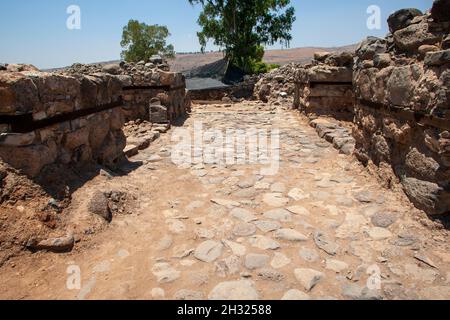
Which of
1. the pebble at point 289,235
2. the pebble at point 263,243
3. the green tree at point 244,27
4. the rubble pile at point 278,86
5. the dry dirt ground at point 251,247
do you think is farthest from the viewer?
the green tree at point 244,27

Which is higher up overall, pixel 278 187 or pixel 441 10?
pixel 441 10

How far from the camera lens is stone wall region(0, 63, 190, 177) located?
10.2 feet

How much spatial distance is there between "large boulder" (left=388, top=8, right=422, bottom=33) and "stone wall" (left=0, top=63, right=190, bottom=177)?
4.08m

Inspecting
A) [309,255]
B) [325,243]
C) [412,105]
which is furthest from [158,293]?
[412,105]

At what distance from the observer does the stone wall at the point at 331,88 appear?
861cm

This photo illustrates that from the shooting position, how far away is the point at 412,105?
133 inches

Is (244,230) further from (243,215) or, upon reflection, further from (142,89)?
(142,89)

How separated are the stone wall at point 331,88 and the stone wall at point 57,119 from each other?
18.5ft

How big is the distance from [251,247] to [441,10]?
2986 millimetres

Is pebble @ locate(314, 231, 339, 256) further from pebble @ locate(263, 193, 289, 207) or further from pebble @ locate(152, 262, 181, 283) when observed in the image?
pebble @ locate(152, 262, 181, 283)

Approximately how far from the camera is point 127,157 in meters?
5.71

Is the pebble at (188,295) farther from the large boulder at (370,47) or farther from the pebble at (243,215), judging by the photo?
the large boulder at (370,47)

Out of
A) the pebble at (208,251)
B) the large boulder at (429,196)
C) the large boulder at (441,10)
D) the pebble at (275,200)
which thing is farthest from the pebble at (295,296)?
the large boulder at (441,10)
